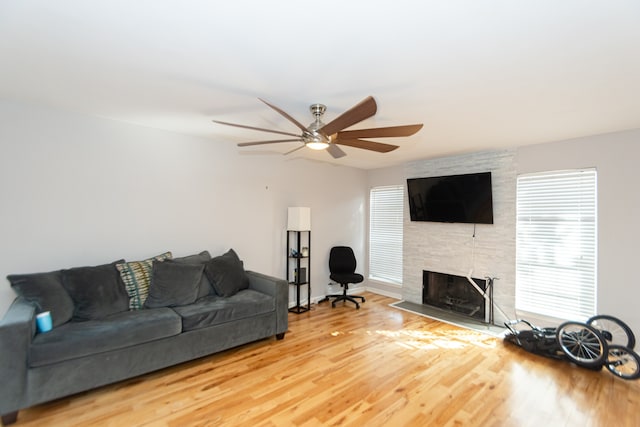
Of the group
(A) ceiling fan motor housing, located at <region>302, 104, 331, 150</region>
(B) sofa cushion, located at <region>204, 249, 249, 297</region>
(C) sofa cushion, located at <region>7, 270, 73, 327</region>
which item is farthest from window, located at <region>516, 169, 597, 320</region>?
(C) sofa cushion, located at <region>7, 270, 73, 327</region>

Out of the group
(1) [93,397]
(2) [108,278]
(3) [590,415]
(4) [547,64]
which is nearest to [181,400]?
(1) [93,397]

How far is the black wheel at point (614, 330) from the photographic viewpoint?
118 inches

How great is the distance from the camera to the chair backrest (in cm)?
518

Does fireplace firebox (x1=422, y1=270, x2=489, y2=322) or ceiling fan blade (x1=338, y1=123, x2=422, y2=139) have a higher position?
ceiling fan blade (x1=338, y1=123, x2=422, y2=139)

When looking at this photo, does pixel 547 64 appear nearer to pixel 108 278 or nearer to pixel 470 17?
pixel 470 17


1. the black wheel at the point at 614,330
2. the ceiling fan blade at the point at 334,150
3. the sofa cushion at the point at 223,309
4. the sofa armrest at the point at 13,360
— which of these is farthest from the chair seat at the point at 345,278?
the sofa armrest at the point at 13,360

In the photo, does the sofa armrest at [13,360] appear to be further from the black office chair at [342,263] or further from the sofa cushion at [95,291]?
the black office chair at [342,263]

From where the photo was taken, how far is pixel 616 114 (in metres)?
2.73

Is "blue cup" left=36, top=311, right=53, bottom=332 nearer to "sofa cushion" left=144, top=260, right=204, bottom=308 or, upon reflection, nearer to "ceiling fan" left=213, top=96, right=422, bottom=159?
"sofa cushion" left=144, top=260, right=204, bottom=308

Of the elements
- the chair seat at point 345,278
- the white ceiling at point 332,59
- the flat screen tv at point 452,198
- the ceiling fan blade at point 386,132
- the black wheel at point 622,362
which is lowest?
the black wheel at point 622,362

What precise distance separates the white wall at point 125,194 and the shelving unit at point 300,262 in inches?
5.7

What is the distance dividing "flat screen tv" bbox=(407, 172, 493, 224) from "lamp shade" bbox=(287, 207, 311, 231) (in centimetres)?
186

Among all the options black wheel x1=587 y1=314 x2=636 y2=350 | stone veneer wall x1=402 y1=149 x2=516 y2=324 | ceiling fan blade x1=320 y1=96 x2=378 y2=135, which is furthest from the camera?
stone veneer wall x1=402 y1=149 x2=516 y2=324

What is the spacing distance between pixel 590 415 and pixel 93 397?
12.9ft
